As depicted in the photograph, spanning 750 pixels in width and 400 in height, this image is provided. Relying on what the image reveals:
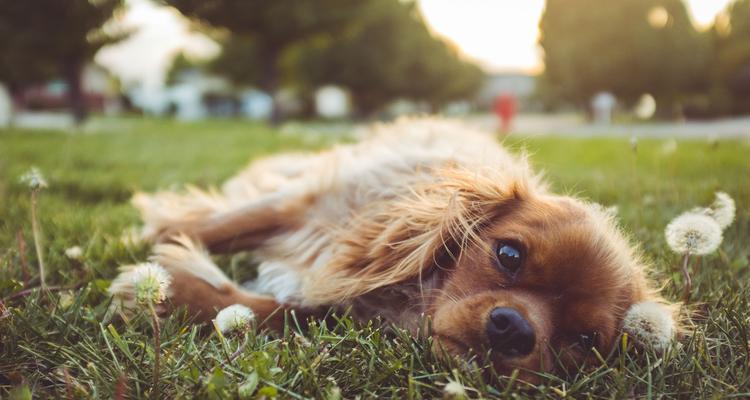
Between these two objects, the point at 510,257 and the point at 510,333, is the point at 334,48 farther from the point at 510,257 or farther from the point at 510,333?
the point at 510,333

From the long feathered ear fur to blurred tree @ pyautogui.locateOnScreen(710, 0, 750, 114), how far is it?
3149cm

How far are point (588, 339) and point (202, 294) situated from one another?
1.39m

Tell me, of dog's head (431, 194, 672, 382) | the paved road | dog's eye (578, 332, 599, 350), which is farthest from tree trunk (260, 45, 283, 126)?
dog's eye (578, 332, 599, 350)

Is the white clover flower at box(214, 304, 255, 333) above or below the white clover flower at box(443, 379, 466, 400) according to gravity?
below

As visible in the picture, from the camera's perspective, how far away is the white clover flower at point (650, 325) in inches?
67.2

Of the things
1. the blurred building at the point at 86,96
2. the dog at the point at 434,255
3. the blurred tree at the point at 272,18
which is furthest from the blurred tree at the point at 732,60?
the blurred building at the point at 86,96

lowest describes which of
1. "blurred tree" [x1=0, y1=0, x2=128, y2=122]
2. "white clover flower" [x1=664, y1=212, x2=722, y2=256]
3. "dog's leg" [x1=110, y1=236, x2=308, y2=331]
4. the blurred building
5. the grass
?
the blurred building

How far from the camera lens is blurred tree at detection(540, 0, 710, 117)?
1179 inches

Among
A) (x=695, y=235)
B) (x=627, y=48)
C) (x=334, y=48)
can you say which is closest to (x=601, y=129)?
(x=627, y=48)

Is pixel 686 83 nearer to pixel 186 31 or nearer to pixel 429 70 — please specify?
pixel 429 70

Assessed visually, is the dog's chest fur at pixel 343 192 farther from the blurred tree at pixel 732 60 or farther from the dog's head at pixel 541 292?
the blurred tree at pixel 732 60

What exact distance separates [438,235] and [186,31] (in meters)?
20.7

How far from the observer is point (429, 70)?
42.2 metres

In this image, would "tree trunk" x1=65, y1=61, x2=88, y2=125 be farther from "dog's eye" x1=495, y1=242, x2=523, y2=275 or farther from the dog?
"dog's eye" x1=495, y1=242, x2=523, y2=275
